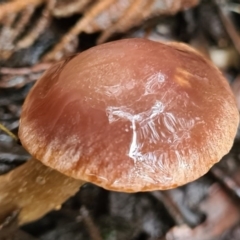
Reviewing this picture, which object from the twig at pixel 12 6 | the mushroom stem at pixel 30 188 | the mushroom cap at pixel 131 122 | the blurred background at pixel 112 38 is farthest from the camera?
the twig at pixel 12 6

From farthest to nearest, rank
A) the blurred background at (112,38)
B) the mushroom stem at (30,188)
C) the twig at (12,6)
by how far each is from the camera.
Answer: the twig at (12,6) → the blurred background at (112,38) → the mushroom stem at (30,188)

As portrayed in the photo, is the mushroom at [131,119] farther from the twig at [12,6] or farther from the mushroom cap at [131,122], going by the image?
the twig at [12,6]

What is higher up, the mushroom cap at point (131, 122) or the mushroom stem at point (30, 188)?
the mushroom cap at point (131, 122)

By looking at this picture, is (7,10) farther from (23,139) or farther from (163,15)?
(23,139)

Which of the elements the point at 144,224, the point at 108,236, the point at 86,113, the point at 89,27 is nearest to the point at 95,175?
the point at 86,113

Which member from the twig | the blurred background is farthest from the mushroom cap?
the twig

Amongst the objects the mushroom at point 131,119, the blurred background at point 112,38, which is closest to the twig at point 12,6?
the blurred background at point 112,38
